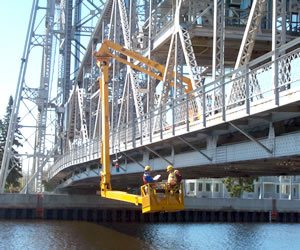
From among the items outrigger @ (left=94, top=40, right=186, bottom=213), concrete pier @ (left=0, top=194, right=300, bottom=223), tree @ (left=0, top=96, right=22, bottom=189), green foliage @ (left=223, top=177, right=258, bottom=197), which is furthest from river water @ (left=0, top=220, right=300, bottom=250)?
Result: tree @ (left=0, top=96, right=22, bottom=189)

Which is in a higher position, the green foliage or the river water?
the green foliage

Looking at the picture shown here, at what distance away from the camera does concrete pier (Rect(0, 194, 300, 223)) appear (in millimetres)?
57000

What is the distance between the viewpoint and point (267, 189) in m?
99.6

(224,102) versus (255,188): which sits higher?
(224,102)

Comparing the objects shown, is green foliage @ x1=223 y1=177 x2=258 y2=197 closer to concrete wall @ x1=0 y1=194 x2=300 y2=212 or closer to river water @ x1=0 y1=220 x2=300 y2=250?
concrete wall @ x1=0 y1=194 x2=300 y2=212

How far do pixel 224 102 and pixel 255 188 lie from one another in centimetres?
8139

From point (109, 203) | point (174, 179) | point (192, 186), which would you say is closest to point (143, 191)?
point (174, 179)

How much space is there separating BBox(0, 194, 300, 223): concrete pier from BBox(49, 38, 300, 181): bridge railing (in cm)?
2449

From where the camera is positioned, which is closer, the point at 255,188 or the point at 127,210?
the point at 127,210

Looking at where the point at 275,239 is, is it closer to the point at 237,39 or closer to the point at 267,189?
the point at 237,39

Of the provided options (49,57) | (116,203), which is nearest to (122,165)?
(116,203)

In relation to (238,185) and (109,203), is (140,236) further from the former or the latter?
(238,185)

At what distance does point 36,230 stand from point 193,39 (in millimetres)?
22331

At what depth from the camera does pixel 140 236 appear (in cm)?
4303
